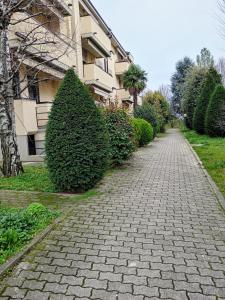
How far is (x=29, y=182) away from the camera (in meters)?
7.77

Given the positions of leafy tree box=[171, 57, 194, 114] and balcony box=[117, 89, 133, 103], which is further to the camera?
leafy tree box=[171, 57, 194, 114]

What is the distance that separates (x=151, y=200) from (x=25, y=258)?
134 inches

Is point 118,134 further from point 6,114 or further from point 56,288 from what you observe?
point 56,288

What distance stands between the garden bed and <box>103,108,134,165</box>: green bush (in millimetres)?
5137

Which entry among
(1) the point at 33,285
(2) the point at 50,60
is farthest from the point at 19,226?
(2) the point at 50,60

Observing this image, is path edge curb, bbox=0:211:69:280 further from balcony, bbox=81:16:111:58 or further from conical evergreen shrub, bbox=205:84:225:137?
conical evergreen shrub, bbox=205:84:225:137

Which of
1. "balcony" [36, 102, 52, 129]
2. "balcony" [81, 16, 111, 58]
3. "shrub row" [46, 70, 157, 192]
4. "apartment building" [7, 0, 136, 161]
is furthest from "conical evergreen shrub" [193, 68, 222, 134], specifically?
"shrub row" [46, 70, 157, 192]

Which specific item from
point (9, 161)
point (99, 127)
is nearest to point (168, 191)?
point (99, 127)

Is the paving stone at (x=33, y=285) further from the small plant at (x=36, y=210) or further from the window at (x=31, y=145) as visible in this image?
the window at (x=31, y=145)

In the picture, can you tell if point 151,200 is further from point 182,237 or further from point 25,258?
point 25,258

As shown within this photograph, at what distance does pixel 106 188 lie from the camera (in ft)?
24.8

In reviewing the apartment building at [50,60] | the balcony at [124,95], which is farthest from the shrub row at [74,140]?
the balcony at [124,95]

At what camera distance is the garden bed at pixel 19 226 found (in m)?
3.91

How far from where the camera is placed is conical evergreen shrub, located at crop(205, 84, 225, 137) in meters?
20.6
